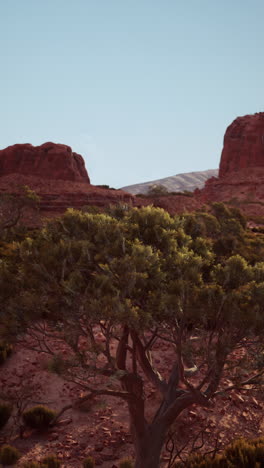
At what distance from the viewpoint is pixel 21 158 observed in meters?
76.2

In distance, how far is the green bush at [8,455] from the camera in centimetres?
1140

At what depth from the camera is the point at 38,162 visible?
7631cm

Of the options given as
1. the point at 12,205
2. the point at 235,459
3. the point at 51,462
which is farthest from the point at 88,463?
the point at 12,205

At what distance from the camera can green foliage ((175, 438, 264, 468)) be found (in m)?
9.95

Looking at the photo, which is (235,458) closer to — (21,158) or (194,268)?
(194,268)

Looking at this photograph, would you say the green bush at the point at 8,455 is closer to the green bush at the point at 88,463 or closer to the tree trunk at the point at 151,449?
the green bush at the point at 88,463

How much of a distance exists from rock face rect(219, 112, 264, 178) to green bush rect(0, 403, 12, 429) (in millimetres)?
93621

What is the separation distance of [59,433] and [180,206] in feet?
187

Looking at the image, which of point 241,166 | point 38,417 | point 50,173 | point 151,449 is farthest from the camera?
point 241,166

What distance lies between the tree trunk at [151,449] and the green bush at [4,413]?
5.66 meters

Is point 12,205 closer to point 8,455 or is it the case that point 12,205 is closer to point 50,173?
point 8,455

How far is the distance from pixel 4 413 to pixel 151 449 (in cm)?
616

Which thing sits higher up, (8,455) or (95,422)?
(95,422)

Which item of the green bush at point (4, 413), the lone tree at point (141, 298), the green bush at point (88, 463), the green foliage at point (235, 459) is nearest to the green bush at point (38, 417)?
the green bush at point (4, 413)
